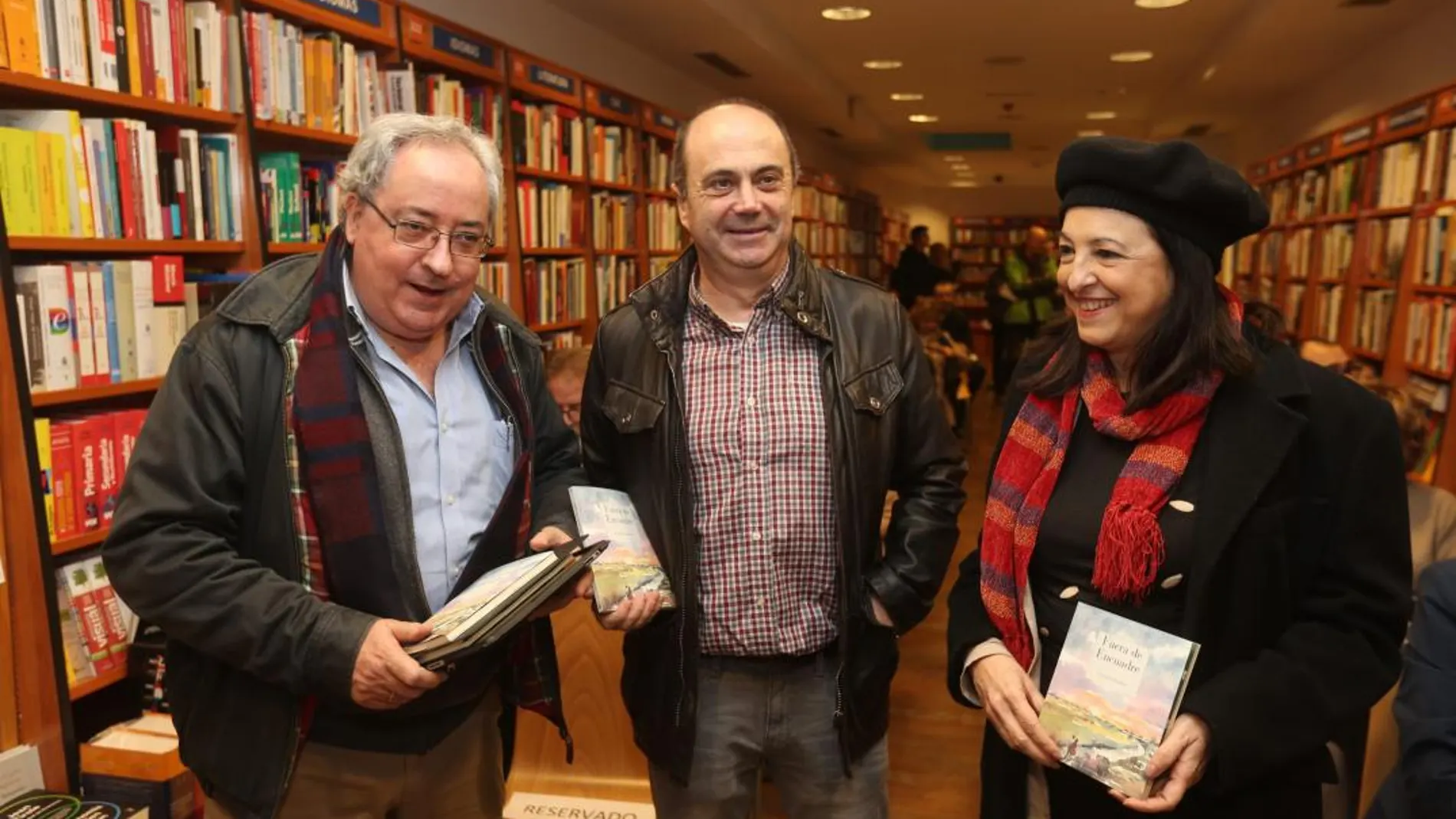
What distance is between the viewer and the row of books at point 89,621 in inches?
89.6

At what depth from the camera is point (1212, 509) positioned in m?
1.29

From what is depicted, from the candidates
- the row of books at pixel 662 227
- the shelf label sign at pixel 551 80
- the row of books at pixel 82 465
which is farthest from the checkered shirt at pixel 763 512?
the row of books at pixel 662 227

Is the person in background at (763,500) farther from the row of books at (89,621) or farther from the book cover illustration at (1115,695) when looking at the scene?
the row of books at (89,621)

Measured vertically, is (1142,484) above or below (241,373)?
below

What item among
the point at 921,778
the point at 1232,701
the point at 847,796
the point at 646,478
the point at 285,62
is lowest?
the point at 921,778

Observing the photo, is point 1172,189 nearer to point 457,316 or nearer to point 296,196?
point 457,316

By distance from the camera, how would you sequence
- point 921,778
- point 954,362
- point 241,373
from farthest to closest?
point 954,362, point 921,778, point 241,373

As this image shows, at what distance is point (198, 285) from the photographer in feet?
8.72

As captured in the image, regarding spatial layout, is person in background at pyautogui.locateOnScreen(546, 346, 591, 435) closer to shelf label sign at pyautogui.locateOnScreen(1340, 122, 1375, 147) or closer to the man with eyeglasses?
the man with eyeglasses

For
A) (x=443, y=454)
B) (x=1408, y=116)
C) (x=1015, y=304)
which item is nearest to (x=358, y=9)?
(x=443, y=454)

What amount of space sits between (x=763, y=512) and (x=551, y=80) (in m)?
3.75

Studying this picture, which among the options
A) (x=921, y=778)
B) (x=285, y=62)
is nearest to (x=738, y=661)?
(x=921, y=778)

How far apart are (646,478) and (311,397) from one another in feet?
1.88

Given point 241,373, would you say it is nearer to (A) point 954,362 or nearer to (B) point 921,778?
(B) point 921,778
